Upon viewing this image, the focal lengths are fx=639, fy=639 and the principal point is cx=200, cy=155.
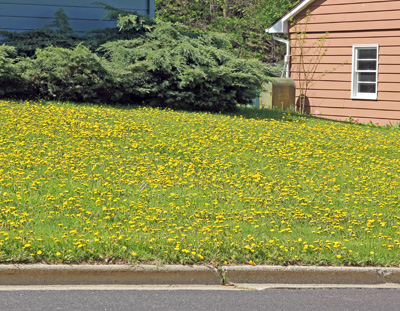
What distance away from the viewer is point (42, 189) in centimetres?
838

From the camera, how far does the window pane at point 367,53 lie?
18609mm

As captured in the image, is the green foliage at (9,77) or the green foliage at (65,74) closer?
the green foliage at (9,77)

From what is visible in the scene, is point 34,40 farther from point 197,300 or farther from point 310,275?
point 197,300

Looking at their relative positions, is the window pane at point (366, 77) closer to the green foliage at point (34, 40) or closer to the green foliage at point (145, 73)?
the green foliage at point (145, 73)

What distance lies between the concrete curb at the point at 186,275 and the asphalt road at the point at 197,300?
0.74 ft

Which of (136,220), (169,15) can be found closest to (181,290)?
(136,220)

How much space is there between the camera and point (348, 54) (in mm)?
18984

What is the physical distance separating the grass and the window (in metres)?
5.00

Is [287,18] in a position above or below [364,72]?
above

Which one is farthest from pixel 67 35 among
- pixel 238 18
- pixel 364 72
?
pixel 238 18

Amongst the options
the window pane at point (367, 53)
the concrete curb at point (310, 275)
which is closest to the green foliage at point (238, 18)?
the window pane at point (367, 53)

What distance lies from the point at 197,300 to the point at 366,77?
14287 mm

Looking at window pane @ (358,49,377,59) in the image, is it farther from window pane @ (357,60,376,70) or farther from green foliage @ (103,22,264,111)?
green foliage @ (103,22,264,111)

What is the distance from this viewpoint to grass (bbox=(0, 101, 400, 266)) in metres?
6.79
